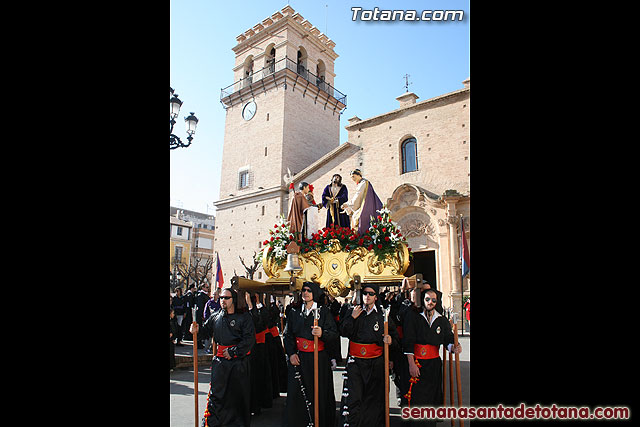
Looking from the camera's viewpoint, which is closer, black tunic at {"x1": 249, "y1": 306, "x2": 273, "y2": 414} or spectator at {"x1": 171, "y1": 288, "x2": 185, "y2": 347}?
black tunic at {"x1": 249, "y1": 306, "x2": 273, "y2": 414}

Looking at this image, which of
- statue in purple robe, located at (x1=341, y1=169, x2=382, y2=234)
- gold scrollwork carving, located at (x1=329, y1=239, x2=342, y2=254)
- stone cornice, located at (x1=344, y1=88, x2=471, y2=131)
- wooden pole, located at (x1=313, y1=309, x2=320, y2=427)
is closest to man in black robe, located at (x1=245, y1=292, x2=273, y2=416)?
wooden pole, located at (x1=313, y1=309, x2=320, y2=427)

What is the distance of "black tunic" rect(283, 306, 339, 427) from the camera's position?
16.6 feet

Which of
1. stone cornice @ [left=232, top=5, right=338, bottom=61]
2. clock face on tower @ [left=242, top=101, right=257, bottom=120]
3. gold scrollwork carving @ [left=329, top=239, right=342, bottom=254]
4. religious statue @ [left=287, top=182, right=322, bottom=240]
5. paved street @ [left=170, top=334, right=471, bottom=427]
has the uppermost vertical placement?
stone cornice @ [left=232, top=5, right=338, bottom=61]

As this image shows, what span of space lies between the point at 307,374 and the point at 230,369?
0.95 meters

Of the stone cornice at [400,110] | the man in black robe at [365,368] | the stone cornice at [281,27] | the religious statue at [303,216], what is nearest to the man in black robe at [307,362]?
the man in black robe at [365,368]

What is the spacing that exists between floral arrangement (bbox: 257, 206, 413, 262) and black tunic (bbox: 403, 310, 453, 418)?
160 cm

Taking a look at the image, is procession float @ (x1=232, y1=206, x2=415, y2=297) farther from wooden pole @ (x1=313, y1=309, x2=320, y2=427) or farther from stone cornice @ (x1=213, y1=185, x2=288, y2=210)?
stone cornice @ (x1=213, y1=185, x2=288, y2=210)

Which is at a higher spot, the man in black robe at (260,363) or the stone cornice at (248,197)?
the stone cornice at (248,197)

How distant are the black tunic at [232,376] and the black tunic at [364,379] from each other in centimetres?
114

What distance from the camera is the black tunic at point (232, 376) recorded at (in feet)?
15.8

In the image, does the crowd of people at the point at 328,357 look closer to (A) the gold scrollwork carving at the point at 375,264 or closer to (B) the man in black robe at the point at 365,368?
(B) the man in black robe at the point at 365,368
